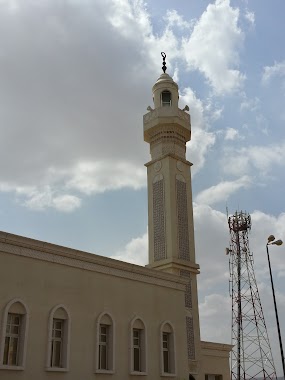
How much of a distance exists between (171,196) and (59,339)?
11.9m

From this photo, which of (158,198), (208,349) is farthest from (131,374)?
(158,198)

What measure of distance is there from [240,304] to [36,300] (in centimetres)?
2001

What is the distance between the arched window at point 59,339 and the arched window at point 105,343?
1433 mm

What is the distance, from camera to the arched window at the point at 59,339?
1402cm

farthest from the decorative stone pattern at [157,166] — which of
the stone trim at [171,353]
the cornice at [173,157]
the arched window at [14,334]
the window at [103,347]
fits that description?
the arched window at [14,334]

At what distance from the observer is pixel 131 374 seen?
16250 millimetres

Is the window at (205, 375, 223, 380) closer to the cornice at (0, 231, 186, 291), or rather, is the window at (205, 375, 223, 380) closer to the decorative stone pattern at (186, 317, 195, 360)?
the decorative stone pattern at (186, 317, 195, 360)

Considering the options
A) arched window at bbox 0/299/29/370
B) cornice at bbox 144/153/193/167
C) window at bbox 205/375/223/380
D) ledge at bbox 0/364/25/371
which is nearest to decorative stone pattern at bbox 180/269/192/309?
window at bbox 205/375/223/380

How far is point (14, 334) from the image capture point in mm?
13344

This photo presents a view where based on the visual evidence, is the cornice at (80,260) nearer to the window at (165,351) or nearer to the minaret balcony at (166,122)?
the window at (165,351)

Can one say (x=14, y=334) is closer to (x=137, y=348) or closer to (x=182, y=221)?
(x=137, y=348)

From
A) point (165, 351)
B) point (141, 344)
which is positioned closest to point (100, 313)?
point (141, 344)

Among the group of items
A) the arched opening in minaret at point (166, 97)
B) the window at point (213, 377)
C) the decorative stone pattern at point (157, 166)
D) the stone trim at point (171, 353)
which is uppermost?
the arched opening in minaret at point (166, 97)

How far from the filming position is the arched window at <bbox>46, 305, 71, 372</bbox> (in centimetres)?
1402
